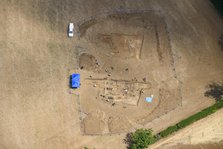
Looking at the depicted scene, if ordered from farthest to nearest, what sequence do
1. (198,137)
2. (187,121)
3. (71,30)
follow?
(71,30)
(187,121)
(198,137)

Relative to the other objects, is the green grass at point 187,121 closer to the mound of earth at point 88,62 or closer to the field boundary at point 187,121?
the field boundary at point 187,121

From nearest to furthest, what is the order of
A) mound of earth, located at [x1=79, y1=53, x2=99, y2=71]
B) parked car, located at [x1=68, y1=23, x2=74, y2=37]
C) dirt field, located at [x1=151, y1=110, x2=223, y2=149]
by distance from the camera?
dirt field, located at [x1=151, y1=110, x2=223, y2=149]
mound of earth, located at [x1=79, y1=53, x2=99, y2=71]
parked car, located at [x1=68, y1=23, x2=74, y2=37]

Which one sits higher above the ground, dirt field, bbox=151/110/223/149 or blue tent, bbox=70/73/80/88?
blue tent, bbox=70/73/80/88

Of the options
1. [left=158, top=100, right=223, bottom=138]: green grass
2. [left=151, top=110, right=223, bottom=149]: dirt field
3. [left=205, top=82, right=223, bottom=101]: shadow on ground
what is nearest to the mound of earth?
[left=158, top=100, right=223, bottom=138]: green grass

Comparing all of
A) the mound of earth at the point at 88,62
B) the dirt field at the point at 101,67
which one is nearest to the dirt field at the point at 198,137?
the dirt field at the point at 101,67

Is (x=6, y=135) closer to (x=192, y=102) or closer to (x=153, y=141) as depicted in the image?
(x=153, y=141)

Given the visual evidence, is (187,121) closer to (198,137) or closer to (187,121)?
(187,121)

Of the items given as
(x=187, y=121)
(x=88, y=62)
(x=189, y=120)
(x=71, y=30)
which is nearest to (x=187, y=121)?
(x=187, y=121)

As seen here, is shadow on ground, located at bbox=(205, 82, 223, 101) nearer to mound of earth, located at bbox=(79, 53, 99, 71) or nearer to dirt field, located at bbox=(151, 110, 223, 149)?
dirt field, located at bbox=(151, 110, 223, 149)
